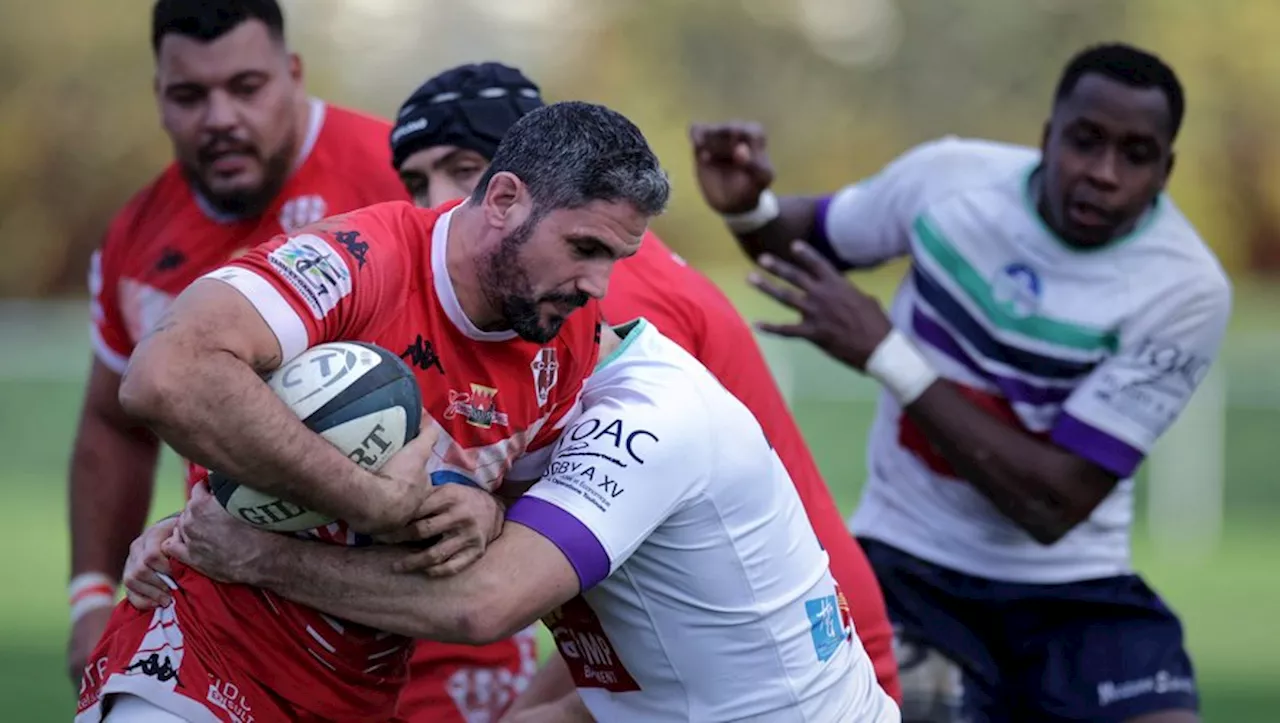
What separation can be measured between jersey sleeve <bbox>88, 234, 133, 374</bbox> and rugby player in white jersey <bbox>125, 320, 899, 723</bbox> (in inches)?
80.1

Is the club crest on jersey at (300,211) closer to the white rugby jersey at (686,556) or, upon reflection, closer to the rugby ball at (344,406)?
the white rugby jersey at (686,556)

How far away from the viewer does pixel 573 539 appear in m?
3.98

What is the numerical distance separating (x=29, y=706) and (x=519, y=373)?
21.1 feet

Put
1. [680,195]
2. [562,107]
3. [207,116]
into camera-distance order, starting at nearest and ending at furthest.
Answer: [562,107] < [207,116] < [680,195]

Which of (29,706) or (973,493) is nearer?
(973,493)

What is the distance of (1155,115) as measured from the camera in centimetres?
624

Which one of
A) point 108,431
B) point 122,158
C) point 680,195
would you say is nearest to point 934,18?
point 680,195

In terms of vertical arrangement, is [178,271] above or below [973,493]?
above

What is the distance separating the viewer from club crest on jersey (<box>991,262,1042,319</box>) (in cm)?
642

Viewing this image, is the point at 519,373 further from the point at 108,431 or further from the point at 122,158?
the point at 122,158

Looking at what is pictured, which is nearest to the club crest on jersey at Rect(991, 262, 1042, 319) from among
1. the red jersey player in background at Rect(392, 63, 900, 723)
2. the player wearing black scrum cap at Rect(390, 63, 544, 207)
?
the red jersey player in background at Rect(392, 63, 900, 723)

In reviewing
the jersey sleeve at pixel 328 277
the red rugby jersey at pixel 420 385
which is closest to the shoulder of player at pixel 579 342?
the red rugby jersey at pixel 420 385

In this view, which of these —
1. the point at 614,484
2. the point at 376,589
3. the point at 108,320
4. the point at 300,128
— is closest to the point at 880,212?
the point at 300,128

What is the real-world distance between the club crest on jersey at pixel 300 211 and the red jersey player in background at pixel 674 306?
2.24 ft
